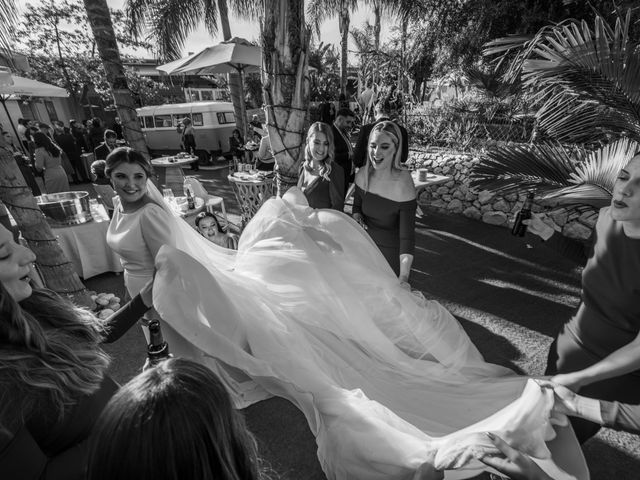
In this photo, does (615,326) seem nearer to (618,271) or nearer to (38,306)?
(618,271)

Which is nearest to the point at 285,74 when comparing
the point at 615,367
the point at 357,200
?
the point at 357,200

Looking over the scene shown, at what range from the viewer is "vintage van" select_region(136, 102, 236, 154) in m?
13.6

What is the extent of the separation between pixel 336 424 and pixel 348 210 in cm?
540

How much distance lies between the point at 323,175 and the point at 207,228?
148 centimetres

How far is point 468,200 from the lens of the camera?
6.55 metres

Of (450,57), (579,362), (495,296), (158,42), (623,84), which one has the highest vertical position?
(158,42)

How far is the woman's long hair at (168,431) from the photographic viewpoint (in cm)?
56

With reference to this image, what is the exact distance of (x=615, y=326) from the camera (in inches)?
60.6

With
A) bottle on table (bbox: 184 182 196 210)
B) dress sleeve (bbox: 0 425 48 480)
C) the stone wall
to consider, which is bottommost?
the stone wall

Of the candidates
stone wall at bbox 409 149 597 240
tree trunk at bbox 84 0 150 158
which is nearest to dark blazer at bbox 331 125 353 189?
stone wall at bbox 409 149 597 240

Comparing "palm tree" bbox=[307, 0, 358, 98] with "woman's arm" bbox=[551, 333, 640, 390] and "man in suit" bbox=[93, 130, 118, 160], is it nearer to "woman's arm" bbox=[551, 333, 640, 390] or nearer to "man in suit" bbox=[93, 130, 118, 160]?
"man in suit" bbox=[93, 130, 118, 160]

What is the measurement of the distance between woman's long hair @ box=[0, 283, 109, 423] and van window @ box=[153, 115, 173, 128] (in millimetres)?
15994

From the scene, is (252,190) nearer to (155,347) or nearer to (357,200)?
(357,200)

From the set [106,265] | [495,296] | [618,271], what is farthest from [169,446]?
[106,265]
